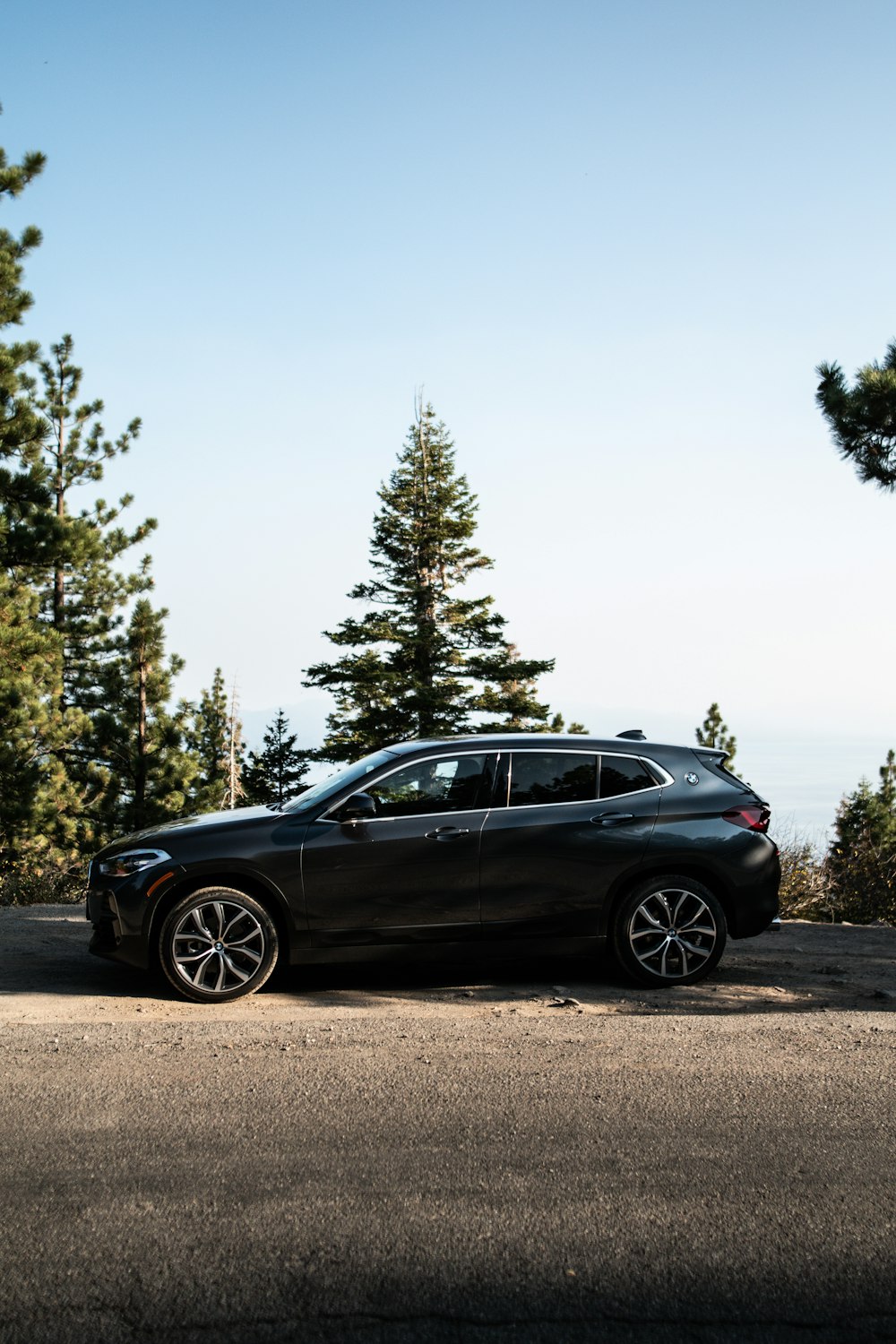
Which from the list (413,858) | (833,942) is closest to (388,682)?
(833,942)

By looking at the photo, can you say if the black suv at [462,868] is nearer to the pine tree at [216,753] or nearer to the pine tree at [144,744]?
Result: the pine tree at [216,753]

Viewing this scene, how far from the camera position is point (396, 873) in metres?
7.41

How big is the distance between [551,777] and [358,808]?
4.63 feet

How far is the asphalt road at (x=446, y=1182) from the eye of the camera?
323 cm

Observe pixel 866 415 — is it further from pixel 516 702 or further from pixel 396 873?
pixel 516 702

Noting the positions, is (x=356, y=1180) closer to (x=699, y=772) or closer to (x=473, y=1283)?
(x=473, y=1283)

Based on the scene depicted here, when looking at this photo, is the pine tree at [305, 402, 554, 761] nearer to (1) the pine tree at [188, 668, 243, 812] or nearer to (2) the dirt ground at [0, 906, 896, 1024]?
(1) the pine tree at [188, 668, 243, 812]

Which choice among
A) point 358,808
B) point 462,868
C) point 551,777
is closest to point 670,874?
point 551,777

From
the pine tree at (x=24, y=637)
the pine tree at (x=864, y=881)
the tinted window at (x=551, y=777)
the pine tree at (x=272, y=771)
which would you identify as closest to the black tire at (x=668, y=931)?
the tinted window at (x=551, y=777)

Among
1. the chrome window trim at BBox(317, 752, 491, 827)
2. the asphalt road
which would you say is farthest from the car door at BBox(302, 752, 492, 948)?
the asphalt road

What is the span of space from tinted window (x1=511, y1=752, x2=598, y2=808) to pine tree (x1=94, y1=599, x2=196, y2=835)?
71.6ft

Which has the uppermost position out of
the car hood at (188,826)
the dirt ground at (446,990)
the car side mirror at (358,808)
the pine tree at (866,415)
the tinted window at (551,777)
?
the pine tree at (866,415)

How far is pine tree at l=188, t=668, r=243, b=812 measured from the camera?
31083mm

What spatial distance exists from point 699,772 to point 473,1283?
203 inches
